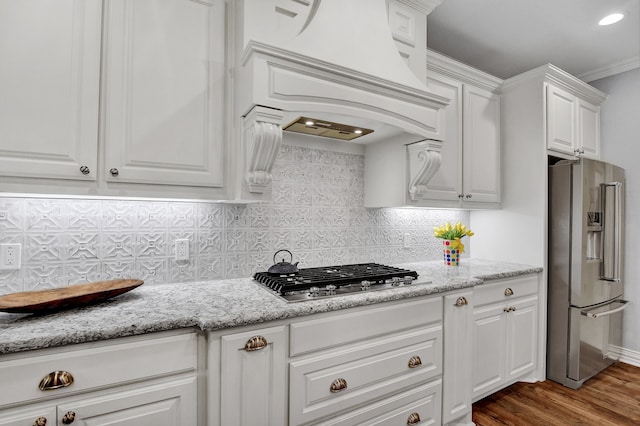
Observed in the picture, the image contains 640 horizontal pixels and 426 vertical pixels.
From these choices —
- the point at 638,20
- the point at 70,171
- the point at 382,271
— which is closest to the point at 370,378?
the point at 382,271

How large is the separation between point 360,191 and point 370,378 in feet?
4.22

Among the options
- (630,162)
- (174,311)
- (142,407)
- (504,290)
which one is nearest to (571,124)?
(630,162)

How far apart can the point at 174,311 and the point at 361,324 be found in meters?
0.82

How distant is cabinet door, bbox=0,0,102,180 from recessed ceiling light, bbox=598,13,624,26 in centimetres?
316

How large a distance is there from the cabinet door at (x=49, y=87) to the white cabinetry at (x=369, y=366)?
117cm

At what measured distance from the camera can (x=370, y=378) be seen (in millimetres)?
1673

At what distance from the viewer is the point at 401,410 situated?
1791mm

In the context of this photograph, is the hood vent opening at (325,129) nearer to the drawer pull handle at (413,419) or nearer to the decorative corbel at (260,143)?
the decorative corbel at (260,143)

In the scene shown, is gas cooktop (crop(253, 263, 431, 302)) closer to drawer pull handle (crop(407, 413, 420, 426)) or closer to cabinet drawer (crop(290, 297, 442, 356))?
cabinet drawer (crop(290, 297, 442, 356))

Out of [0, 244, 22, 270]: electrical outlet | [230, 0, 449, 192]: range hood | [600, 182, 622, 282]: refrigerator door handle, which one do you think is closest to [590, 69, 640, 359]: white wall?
[600, 182, 622, 282]: refrigerator door handle

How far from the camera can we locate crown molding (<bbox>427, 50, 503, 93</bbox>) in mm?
2502

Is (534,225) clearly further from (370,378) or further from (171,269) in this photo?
(171,269)

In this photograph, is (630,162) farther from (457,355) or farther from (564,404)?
(457,355)

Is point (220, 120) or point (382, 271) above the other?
point (220, 120)
